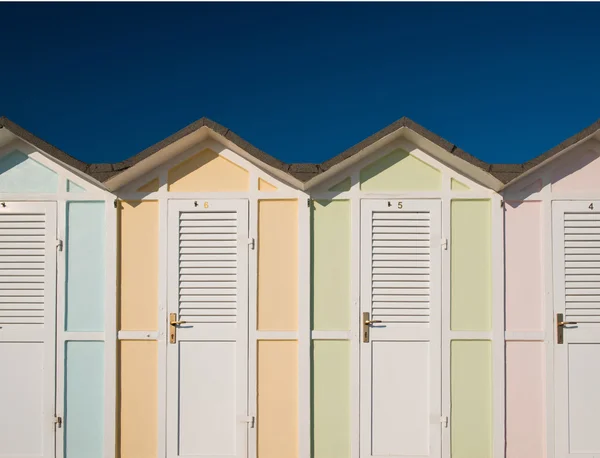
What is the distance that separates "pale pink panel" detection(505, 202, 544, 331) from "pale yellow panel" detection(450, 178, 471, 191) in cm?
44

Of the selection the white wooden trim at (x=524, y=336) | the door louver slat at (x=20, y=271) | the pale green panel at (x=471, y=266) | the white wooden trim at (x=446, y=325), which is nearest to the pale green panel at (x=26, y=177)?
the door louver slat at (x=20, y=271)

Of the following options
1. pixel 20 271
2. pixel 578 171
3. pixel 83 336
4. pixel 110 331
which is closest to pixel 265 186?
pixel 110 331

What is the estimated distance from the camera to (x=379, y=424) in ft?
14.0

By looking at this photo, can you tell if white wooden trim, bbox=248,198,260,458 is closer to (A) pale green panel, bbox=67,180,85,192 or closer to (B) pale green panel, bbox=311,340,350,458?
(B) pale green panel, bbox=311,340,350,458

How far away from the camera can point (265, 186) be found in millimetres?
4359

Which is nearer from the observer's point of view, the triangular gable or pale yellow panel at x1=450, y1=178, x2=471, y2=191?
the triangular gable

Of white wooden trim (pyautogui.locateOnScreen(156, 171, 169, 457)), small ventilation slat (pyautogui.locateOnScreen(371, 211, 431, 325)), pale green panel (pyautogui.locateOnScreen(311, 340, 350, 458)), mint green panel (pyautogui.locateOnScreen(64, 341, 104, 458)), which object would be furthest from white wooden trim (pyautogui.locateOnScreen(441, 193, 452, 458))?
mint green panel (pyautogui.locateOnScreen(64, 341, 104, 458))

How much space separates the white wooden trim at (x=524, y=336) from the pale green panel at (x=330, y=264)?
1537 mm

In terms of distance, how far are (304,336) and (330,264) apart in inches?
28.6

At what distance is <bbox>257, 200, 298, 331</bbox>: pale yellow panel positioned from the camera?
4293mm

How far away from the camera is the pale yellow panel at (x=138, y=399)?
14.1ft

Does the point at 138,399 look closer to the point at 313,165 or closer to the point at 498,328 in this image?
the point at 313,165

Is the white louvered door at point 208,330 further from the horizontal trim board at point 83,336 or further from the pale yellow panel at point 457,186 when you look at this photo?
the pale yellow panel at point 457,186

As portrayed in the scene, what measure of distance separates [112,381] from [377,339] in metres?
2.56
